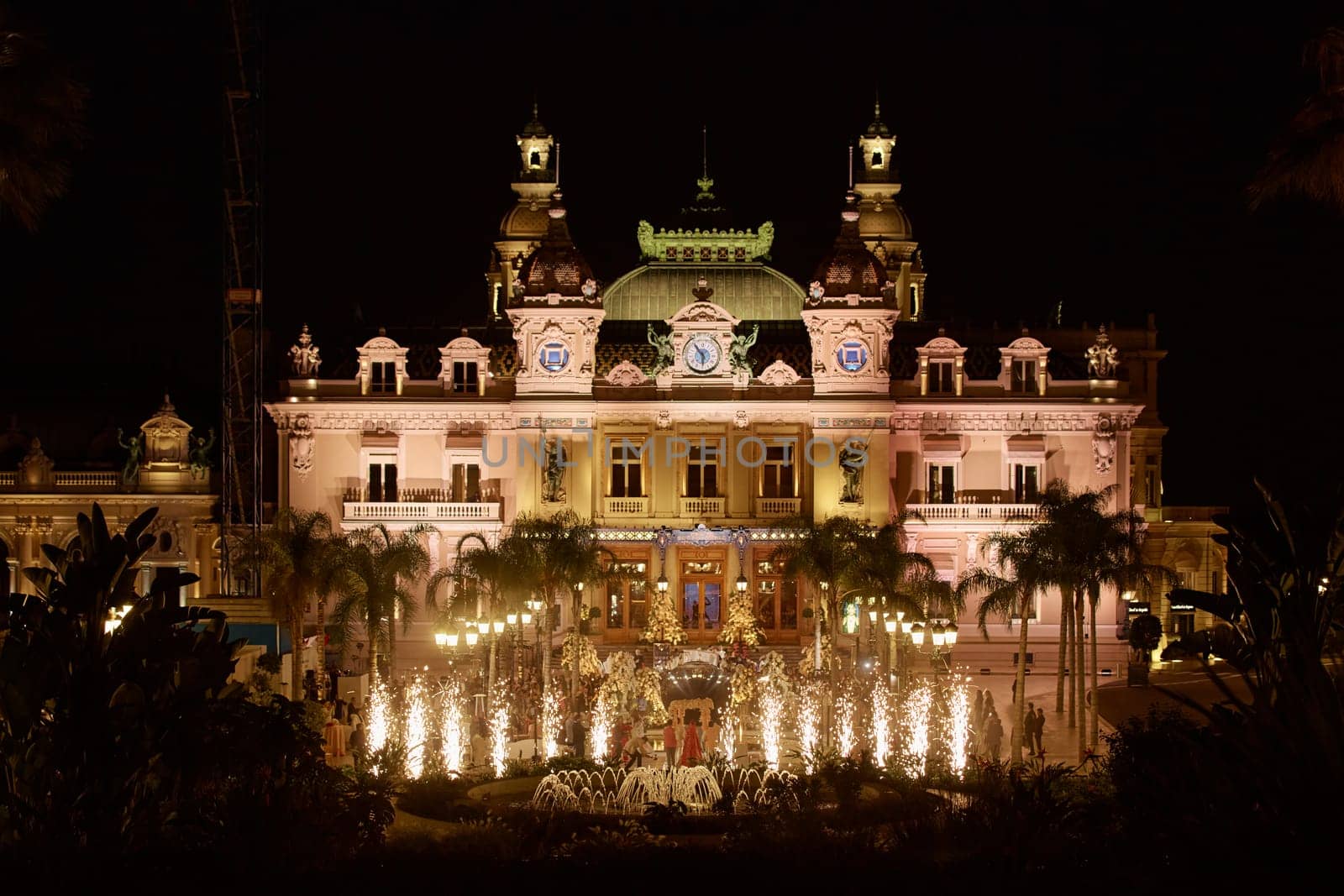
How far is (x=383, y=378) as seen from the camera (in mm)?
65562

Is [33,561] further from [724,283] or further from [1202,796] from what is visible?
[1202,796]

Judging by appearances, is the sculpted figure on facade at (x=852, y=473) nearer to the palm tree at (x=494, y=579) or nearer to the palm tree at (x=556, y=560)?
the palm tree at (x=556, y=560)

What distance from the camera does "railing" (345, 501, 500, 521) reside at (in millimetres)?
63219

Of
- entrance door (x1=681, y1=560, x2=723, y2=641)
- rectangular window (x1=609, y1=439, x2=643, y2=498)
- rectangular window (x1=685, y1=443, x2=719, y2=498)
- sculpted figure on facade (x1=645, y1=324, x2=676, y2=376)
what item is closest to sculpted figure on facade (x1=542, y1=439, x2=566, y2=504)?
rectangular window (x1=609, y1=439, x2=643, y2=498)

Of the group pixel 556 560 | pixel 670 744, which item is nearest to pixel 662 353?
pixel 556 560

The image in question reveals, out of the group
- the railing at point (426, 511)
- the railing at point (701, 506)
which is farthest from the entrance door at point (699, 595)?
the railing at point (426, 511)

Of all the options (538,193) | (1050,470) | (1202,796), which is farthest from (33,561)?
(1202,796)

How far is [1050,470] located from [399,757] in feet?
121

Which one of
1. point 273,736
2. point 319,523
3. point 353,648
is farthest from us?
point 353,648

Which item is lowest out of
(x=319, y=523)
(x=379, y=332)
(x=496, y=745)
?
(x=496, y=745)

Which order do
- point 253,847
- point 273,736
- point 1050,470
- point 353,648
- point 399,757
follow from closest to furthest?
point 253,847 < point 273,736 < point 399,757 < point 353,648 < point 1050,470

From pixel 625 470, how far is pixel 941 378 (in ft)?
37.8

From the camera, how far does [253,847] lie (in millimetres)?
23750

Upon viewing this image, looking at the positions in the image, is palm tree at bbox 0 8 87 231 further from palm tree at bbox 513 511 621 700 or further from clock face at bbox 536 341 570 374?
clock face at bbox 536 341 570 374
